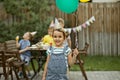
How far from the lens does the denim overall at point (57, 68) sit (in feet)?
19.6

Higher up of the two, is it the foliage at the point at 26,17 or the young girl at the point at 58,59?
the foliage at the point at 26,17

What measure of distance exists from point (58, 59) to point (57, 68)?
137mm

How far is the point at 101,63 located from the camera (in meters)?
13.6

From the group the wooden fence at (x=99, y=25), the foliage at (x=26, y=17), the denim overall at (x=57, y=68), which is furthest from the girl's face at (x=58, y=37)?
the wooden fence at (x=99, y=25)

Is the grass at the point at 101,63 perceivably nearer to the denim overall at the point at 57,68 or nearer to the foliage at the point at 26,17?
the foliage at the point at 26,17

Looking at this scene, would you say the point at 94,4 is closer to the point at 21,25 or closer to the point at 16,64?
the point at 21,25

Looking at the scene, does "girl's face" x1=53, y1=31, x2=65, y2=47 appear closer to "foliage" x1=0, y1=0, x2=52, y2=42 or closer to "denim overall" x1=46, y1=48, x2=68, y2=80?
"denim overall" x1=46, y1=48, x2=68, y2=80

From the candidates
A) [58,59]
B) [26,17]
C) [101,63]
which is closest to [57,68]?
[58,59]

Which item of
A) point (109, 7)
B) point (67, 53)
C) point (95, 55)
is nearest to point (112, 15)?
point (109, 7)

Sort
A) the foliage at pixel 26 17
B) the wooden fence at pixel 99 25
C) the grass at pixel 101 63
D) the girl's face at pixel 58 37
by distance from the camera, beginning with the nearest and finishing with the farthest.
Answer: the girl's face at pixel 58 37 → the grass at pixel 101 63 → the foliage at pixel 26 17 → the wooden fence at pixel 99 25

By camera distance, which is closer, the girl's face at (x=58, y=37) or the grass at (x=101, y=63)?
the girl's face at (x=58, y=37)

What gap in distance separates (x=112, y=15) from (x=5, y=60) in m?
8.08

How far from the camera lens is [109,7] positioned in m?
15.6

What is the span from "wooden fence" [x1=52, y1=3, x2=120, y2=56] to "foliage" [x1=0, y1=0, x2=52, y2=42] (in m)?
0.69
